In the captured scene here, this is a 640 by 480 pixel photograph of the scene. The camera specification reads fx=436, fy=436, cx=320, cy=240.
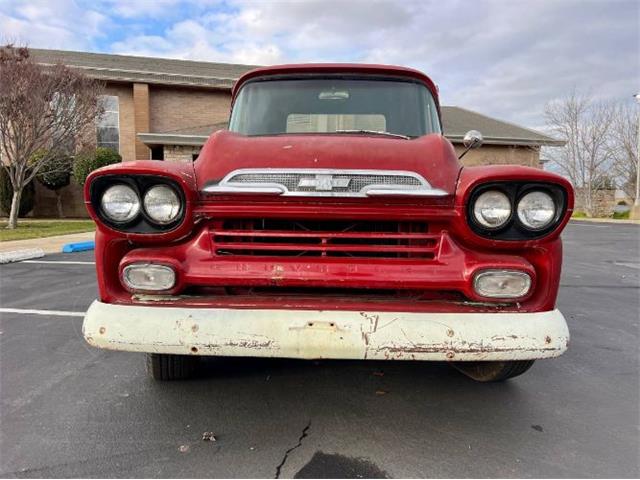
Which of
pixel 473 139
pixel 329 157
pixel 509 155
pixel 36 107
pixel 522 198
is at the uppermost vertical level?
pixel 36 107

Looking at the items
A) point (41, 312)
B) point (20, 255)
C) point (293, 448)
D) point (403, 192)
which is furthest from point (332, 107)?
point (20, 255)

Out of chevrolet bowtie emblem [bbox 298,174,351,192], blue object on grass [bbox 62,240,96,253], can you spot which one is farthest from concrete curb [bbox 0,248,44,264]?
chevrolet bowtie emblem [bbox 298,174,351,192]

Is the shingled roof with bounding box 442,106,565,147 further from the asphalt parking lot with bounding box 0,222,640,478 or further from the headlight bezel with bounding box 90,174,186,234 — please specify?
the headlight bezel with bounding box 90,174,186,234

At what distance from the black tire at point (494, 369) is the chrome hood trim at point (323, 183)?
4.23ft

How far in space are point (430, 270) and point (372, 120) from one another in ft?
4.80

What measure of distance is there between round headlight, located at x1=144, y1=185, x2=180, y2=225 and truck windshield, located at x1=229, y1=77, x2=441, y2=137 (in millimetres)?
1120

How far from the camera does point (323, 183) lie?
7.17 feet

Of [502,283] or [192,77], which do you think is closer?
[502,283]

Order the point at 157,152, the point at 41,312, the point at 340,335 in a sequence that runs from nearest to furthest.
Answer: the point at 340,335 → the point at 41,312 → the point at 157,152

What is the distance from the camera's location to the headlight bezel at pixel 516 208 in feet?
7.13

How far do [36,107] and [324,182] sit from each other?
12.8 metres

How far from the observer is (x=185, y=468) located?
2.08 m

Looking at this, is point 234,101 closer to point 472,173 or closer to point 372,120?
point 372,120

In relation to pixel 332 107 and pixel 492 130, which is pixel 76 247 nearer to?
pixel 332 107
